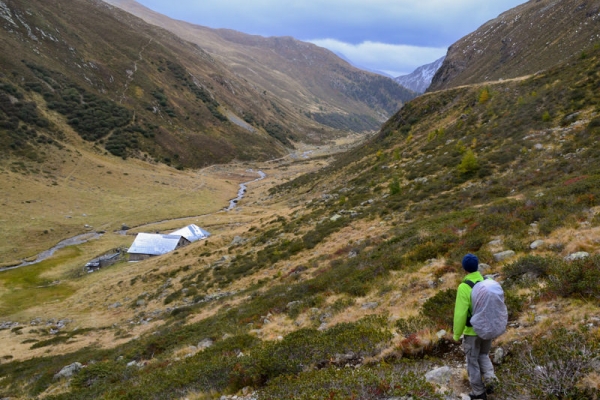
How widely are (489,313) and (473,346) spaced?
2.18 ft

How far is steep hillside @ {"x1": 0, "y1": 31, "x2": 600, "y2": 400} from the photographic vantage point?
653 centimetres

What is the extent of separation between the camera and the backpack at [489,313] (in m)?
5.55

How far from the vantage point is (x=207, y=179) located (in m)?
98.8

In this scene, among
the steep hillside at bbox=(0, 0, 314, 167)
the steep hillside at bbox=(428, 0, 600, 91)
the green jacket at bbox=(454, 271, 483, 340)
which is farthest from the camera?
the steep hillside at bbox=(0, 0, 314, 167)

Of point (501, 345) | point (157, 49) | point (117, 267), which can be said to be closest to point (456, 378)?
point (501, 345)

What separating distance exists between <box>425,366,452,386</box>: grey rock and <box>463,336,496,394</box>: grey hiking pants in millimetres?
485

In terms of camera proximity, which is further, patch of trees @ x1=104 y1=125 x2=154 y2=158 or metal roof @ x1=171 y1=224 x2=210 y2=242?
patch of trees @ x1=104 y1=125 x2=154 y2=158

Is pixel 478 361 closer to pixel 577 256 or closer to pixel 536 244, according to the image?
pixel 577 256

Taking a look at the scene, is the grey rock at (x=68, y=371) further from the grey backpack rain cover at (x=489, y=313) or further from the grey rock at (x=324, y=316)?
the grey backpack rain cover at (x=489, y=313)

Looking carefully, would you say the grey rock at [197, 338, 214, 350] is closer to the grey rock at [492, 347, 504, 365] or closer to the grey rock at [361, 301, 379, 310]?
the grey rock at [361, 301, 379, 310]

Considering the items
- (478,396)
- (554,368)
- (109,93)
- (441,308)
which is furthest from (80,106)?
(554,368)

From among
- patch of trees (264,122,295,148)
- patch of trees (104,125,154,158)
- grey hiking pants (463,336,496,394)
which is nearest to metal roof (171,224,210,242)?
grey hiking pants (463,336,496,394)

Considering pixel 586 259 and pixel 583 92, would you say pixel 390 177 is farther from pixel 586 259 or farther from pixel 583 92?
pixel 586 259

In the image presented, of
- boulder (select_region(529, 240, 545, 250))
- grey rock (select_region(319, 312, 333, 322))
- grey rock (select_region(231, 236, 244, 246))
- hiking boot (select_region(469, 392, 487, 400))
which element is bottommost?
grey rock (select_region(231, 236, 244, 246))
